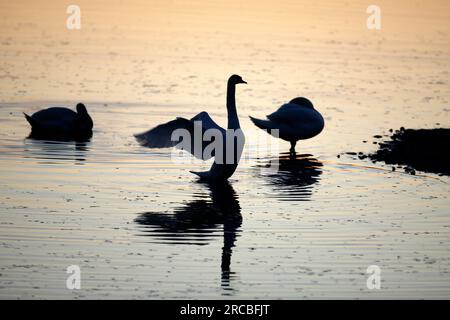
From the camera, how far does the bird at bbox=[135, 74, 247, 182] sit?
1325 centimetres

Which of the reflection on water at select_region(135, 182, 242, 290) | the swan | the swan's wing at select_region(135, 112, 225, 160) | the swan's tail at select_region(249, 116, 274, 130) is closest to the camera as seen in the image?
the reflection on water at select_region(135, 182, 242, 290)

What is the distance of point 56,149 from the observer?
54.0 ft

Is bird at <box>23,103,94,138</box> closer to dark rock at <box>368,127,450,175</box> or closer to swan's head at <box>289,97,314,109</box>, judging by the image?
swan's head at <box>289,97,314,109</box>

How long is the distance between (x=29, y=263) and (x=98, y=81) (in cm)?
1391

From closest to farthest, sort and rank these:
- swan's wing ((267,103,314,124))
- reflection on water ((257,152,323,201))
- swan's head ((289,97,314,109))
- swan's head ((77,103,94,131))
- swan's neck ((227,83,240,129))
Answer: reflection on water ((257,152,323,201)), swan's neck ((227,83,240,129)), swan's wing ((267,103,314,124)), swan's head ((77,103,94,131)), swan's head ((289,97,314,109))

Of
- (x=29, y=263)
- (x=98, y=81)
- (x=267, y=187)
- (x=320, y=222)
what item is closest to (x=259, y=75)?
(x=98, y=81)

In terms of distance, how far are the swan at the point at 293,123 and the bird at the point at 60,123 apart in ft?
10.3

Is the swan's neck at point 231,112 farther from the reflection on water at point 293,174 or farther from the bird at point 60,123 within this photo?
the bird at point 60,123

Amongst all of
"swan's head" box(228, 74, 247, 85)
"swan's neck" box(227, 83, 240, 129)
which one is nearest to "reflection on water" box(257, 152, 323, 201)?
"swan's neck" box(227, 83, 240, 129)

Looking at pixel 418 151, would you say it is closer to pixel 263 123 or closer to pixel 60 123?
pixel 263 123

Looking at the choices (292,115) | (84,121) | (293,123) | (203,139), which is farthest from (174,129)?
(84,121)

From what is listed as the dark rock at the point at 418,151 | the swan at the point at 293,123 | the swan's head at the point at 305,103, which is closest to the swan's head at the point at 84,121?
the swan at the point at 293,123

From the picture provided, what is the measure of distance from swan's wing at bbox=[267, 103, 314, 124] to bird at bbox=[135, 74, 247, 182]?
3.19 meters

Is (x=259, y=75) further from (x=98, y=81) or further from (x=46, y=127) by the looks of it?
(x=46, y=127)
